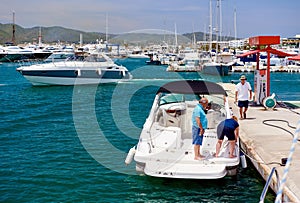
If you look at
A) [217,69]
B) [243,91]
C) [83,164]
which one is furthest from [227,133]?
[217,69]

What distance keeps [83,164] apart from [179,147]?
13.0 ft

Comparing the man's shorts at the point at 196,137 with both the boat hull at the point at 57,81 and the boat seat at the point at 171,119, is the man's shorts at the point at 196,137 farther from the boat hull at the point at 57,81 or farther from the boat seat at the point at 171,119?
the boat hull at the point at 57,81

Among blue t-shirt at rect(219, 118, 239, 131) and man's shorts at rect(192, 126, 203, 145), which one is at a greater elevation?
blue t-shirt at rect(219, 118, 239, 131)

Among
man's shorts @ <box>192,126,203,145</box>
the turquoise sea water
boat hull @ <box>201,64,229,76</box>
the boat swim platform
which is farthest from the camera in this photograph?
boat hull @ <box>201,64,229,76</box>

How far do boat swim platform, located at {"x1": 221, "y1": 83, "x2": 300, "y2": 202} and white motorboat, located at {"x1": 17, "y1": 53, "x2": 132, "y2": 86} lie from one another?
2546 centimetres

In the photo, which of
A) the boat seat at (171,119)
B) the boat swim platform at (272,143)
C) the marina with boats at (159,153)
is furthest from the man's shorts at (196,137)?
the boat swim platform at (272,143)

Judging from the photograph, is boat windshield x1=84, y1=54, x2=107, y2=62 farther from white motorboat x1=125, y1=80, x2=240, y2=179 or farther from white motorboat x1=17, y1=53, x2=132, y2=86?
white motorboat x1=125, y1=80, x2=240, y2=179

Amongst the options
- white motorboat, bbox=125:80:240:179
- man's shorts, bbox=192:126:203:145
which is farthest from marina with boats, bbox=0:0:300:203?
man's shorts, bbox=192:126:203:145

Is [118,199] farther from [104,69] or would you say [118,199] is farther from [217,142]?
[104,69]

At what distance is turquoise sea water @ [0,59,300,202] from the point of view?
10359 millimetres

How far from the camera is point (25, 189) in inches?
439

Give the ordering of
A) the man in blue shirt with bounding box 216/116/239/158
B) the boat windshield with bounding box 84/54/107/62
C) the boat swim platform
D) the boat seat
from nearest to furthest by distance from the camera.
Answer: the boat swim platform, the man in blue shirt with bounding box 216/116/239/158, the boat seat, the boat windshield with bounding box 84/54/107/62

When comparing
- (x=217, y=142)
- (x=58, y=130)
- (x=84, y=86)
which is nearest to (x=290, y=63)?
(x=84, y=86)

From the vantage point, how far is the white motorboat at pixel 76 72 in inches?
1590
